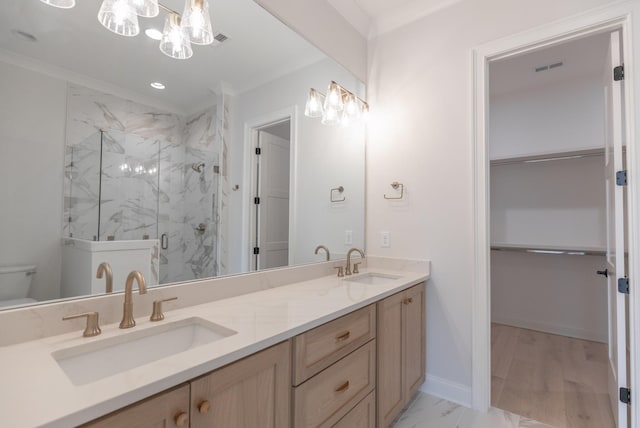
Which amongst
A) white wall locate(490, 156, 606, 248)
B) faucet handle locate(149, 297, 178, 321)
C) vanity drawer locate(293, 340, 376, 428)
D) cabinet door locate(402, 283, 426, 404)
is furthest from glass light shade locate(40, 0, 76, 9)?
white wall locate(490, 156, 606, 248)

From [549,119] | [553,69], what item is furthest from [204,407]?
[549,119]

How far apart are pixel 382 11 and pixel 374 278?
2065 millimetres

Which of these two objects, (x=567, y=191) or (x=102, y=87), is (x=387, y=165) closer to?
(x=102, y=87)

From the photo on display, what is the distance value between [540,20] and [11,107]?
2582 millimetres

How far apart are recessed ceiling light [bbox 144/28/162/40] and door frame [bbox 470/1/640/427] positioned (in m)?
1.83

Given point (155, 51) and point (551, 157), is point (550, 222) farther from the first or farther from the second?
point (155, 51)

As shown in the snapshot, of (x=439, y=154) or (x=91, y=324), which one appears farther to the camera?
(x=439, y=154)

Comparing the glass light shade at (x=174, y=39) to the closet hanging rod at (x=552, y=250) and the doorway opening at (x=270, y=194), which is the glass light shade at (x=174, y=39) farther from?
the closet hanging rod at (x=552, y=250)

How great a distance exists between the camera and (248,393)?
0.91 m

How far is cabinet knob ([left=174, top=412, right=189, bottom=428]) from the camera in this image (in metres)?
0.73

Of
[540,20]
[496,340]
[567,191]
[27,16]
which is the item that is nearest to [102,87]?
[27,16]

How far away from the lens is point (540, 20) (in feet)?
5.96

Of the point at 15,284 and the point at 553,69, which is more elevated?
the point at 553,69

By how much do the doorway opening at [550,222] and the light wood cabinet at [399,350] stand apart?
2.45ft
